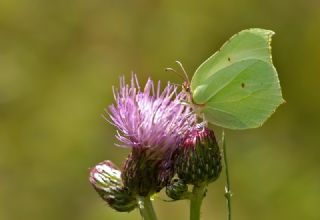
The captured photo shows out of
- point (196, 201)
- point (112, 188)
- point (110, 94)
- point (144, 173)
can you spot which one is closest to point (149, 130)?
point (144, 173)

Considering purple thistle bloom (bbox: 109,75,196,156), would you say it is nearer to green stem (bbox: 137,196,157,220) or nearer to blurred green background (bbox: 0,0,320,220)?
green stem (bbox: 137,196,157,220)

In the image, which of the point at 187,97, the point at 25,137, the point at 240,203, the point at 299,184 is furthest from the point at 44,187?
the point at 187,97

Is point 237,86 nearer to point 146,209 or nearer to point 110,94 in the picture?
point 146,209

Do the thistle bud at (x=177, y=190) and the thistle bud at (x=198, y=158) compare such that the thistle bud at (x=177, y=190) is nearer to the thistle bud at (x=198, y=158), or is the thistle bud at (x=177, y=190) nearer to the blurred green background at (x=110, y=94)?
the thistle bud at (x=198, y=158)

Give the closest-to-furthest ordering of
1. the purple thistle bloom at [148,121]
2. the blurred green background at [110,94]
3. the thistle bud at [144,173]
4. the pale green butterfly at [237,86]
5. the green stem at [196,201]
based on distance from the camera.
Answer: the green stem at [196,201] → the thistle bud at [144,173] → the purple thistle bloom at [148,121] → the pale green butterfly at [237,86] → the blurred green background at [110,94]

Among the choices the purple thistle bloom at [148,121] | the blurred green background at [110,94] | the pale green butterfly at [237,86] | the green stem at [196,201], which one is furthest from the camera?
the blurred green background at [110,94]

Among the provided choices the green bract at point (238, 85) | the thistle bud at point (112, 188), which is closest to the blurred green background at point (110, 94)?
the green bract at point (238, 85)

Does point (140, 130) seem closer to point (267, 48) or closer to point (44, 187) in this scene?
point (267, 48)

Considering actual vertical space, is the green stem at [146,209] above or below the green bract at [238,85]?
below
